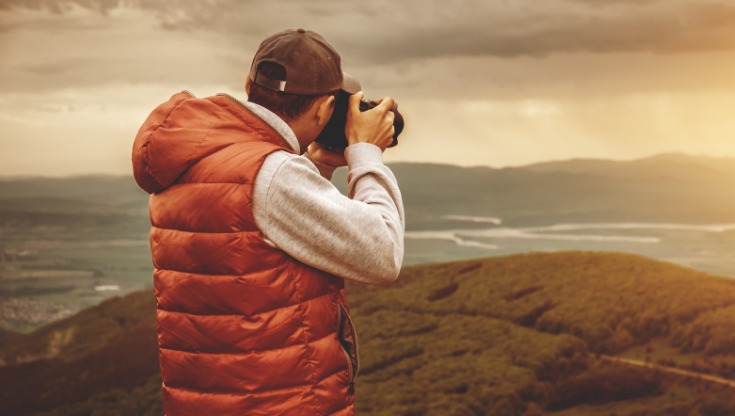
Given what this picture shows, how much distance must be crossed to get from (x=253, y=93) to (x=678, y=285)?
Result: 328 centimetres

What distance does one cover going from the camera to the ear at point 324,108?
1.11 m

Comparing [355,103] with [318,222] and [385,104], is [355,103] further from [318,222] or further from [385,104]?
[318,222]

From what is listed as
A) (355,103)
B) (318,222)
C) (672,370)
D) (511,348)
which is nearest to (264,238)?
(318,222)

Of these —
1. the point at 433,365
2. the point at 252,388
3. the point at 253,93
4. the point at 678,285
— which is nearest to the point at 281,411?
the point at 252,388

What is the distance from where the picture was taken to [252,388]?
3.50ft

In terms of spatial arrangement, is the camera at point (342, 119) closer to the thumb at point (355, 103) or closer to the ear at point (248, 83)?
the thumb at point (355, 103)

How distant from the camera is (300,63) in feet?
3.47

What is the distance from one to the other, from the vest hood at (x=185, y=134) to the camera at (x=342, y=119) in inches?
6.7

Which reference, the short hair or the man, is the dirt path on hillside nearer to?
the man

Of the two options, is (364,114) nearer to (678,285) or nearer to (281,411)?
(281,411)

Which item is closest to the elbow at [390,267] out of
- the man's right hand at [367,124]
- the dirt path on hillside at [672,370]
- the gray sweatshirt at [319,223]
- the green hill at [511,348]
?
the gray sweatshirt at [319,223]

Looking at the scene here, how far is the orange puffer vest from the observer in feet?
3.38

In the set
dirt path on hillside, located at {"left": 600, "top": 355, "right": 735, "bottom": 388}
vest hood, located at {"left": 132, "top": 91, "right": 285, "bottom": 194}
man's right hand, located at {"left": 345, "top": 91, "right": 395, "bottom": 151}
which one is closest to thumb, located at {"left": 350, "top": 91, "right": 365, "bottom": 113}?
man's right hand, located at {"left": 345, "top": 91, "right": 395, "bottom": 151}

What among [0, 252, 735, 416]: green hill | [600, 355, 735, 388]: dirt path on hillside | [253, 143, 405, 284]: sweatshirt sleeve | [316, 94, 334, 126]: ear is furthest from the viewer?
[0, 252, 735, 416]: green hill
